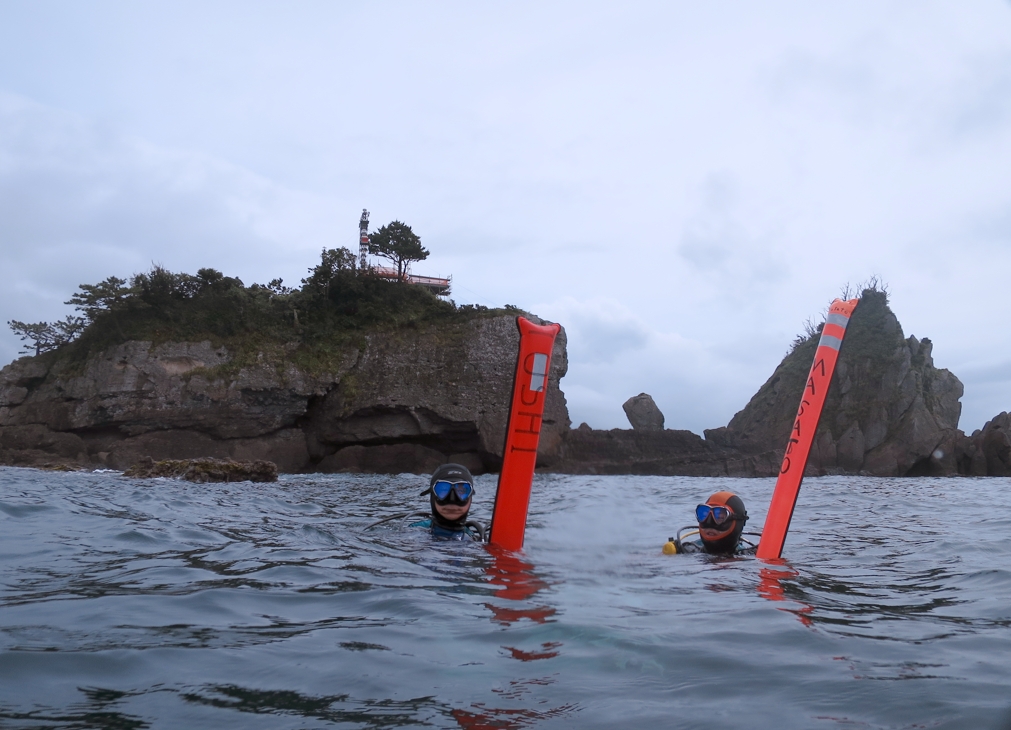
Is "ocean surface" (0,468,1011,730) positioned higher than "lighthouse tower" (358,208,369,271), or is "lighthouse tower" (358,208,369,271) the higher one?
"lighthouse tower" (358,208,369,271)

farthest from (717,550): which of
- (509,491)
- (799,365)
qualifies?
(799,365)

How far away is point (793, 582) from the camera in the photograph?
4762 millimetres

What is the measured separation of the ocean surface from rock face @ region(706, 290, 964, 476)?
91.5 feet

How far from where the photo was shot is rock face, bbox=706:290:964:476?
32969mm

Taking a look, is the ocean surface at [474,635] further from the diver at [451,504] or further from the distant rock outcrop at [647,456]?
the distant rock outcrop at [647,456]

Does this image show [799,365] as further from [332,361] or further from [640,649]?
[640,649]

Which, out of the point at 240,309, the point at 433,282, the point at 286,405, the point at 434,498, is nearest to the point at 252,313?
the point at 240,309

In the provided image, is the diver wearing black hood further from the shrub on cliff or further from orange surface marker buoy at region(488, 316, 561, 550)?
the shrub on cliff

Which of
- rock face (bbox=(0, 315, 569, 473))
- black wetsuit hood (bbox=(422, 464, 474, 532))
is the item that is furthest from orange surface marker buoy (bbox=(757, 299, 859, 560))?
rock face (bbox=(0, 315, 569, 473))

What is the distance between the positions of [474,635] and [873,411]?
36922 mm

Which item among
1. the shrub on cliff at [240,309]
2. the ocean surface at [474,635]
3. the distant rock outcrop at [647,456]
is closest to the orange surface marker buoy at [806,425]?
the ocean surface at [474,635]

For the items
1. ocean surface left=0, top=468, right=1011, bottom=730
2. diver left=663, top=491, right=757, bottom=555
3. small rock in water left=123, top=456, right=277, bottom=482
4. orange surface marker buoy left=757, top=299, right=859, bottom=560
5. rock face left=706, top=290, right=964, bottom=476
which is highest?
rock face left=706, top=290, right=964, bottom=476

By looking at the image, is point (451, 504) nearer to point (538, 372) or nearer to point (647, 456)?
point (538, 372)

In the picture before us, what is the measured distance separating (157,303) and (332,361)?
25.4ft
